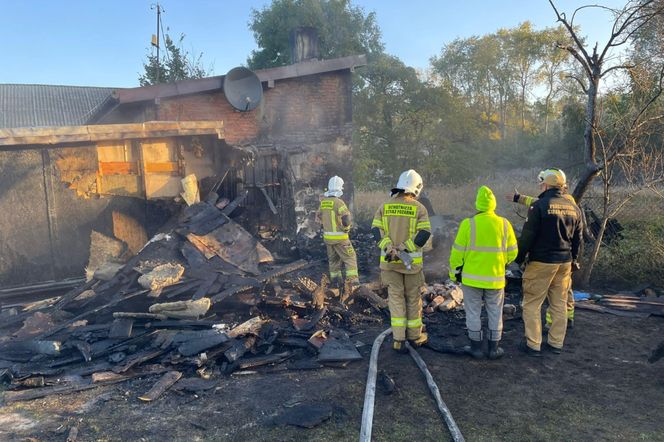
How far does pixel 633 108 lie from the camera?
29.4ft

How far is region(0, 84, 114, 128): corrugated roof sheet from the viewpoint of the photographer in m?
25.7

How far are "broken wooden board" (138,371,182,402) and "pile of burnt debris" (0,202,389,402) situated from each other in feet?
0.04

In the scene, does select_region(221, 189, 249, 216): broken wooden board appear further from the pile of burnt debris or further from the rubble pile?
the rubble pile

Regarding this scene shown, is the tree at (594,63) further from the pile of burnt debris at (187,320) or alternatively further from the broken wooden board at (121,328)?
the broken wooden board at (121,328)

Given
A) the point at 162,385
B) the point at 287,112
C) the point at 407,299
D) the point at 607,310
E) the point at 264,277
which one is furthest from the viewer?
the point at 287,112

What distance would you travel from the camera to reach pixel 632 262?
9.16 metres

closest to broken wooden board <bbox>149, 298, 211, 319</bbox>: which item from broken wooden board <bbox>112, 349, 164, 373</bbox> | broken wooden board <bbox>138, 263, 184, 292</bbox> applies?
broken wooden board <bbox>138, 263, 184, 292</bbox>

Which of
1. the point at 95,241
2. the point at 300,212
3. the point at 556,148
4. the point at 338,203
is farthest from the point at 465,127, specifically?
the point at 95,241

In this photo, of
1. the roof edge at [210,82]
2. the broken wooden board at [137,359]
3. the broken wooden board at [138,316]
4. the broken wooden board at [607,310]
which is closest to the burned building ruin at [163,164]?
the roof edge at [210,82]

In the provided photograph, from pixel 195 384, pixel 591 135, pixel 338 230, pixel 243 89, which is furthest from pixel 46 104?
pixel 591 135

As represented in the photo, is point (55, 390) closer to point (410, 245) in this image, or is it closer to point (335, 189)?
point (410, 245)

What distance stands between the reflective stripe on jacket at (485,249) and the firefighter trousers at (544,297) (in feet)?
1.63

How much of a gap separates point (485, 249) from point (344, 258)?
3.46 meters

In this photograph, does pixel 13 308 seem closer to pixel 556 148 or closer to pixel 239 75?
pixel 239 75
